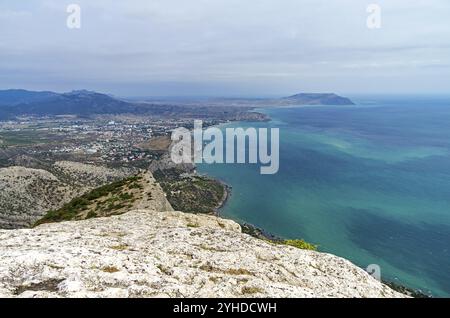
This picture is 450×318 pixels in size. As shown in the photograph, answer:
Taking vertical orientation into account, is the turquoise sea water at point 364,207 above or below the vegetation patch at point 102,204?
below

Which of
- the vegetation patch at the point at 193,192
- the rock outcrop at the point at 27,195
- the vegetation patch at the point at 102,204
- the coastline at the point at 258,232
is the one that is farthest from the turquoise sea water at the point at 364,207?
the vegetation patch at the point at 102,204

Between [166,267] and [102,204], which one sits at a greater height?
[166,267]

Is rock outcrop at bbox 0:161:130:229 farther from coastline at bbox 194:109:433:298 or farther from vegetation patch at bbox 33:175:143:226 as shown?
coastline at bbox 194:109:433:298

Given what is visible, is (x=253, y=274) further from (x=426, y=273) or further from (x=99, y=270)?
(x=426, y=273)

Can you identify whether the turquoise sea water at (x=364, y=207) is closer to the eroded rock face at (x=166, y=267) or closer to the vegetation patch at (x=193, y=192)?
the vegetation patch at (x=193, y=192)

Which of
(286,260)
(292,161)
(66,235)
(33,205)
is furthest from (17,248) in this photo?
(292,161)

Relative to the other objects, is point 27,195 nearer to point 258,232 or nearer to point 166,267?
point 258,232

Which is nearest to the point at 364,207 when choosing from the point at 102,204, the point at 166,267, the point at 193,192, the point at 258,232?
the point at 258,232

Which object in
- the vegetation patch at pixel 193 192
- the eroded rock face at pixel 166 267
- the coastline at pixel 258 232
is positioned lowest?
the coastline at pixel 258 232

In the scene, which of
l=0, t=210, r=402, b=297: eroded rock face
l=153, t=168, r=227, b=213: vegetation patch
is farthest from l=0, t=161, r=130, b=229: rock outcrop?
l=0, t=210, r=402, b=297: eroded rock face
